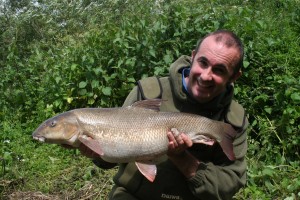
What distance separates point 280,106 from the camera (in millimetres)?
5160

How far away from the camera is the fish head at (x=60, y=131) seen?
9.98 ft

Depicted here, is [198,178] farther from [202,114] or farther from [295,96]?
[295,96]

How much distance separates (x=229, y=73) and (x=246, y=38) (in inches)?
91.1

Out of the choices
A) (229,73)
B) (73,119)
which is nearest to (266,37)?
(229,73)

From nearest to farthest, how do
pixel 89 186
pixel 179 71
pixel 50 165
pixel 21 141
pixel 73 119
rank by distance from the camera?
pixel 73 119 < pixel 179 71 < pixel 89 186 < pixel 50 165 < pixel 21 141

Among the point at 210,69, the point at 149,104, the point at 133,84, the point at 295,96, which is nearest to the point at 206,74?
the point at 210,69

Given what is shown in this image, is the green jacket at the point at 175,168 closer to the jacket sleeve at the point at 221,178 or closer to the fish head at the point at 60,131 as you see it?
the jacket sleeve at the point at 221,178

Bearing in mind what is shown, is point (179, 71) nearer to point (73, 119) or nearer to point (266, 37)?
point (73, 119)

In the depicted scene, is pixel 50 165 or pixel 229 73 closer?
pixel 229 73

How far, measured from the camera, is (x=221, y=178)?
3426 mm

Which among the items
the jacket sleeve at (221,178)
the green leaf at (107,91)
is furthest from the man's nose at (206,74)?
the green leaf at (107,91)

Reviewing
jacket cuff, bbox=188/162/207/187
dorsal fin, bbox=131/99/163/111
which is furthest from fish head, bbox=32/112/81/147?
jacket cuff, bbox=188/162/207/187

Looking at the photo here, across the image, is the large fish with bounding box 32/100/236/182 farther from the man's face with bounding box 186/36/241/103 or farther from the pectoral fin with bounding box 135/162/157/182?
the man's face with bounding box 186/36/241/103

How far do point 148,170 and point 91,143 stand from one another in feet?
1.40
